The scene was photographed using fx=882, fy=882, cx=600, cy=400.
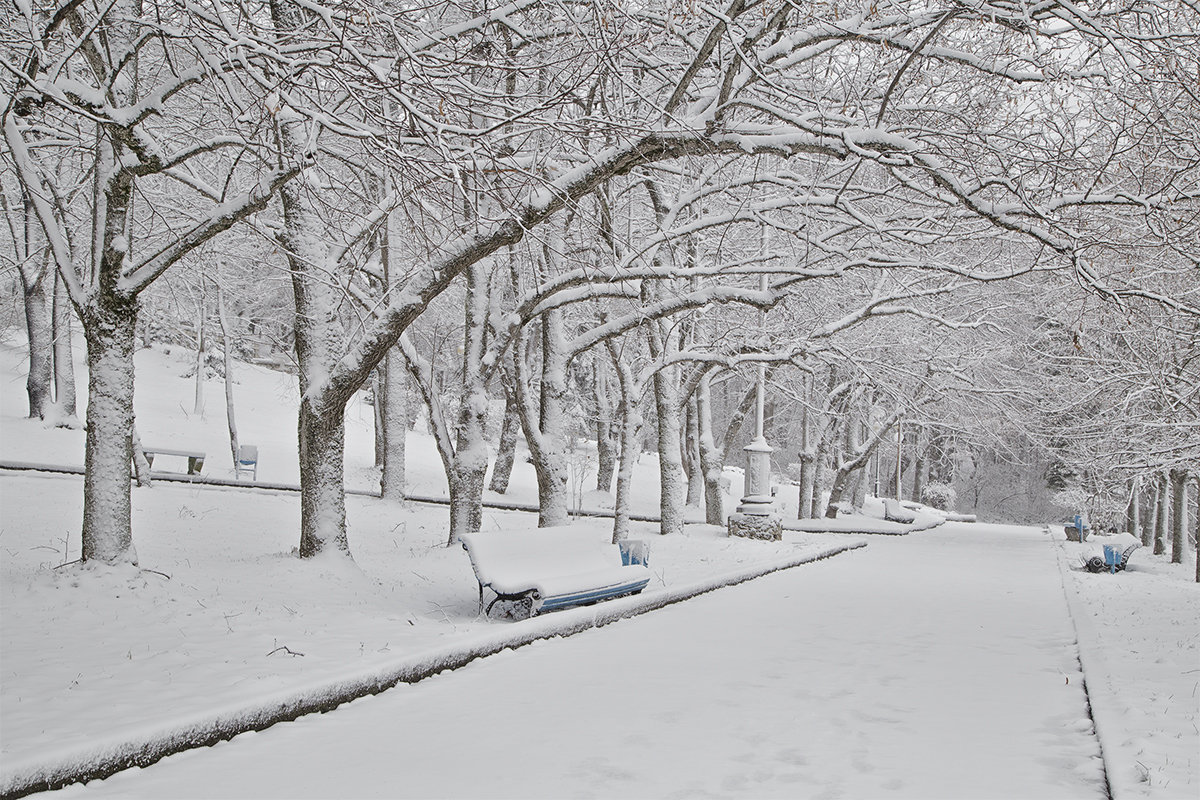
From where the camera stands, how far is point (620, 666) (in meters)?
7.01

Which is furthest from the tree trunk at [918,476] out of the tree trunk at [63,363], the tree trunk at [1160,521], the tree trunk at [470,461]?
the tree trunk at [63,363]

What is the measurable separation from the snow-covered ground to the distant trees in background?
4.83ft

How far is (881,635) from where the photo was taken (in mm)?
8820

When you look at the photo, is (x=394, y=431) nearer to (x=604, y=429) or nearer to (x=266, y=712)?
(x=604, y=429)

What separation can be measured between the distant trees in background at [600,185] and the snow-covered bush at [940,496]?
89.8 ft

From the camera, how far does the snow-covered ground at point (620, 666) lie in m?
4.54

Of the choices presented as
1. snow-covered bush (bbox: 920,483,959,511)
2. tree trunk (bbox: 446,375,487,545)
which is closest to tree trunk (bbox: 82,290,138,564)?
tree trunk (bbox: 446,375,487,545)

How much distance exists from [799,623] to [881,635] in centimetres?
92

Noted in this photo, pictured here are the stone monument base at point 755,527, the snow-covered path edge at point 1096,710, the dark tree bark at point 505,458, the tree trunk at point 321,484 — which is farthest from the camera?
the dark tree bark at point 505,458

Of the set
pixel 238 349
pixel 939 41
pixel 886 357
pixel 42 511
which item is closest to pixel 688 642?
pixel 939 41

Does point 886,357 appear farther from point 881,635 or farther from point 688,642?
point 688,642

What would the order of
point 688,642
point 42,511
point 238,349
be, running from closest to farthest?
1. point 688,642
2. point 42,511
3. point 238,349

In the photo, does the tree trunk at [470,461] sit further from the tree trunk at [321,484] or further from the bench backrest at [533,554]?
the bench backrest at [533,554]

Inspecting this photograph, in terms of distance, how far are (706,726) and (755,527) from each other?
45.0 ft
